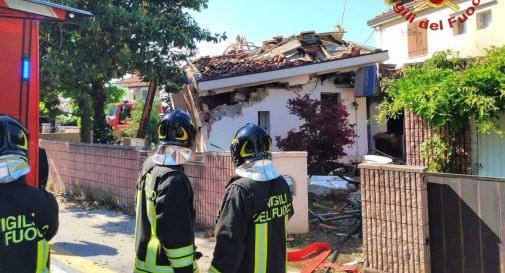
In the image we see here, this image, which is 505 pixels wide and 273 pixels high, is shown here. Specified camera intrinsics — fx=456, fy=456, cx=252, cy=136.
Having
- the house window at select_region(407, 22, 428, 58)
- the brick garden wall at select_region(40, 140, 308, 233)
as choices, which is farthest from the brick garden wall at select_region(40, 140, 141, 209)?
the house window at select_region(407, 22, 428, 58)

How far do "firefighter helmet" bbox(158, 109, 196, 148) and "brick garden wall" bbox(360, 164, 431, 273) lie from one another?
101 inches

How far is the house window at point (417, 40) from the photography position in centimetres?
2094

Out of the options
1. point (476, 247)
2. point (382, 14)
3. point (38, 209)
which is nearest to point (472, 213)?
point (476, 247)

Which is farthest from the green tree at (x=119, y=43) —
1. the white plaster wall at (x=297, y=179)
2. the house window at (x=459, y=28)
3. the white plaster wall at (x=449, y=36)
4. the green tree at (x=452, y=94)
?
the house window at (x=459, y=28)

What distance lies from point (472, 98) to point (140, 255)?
13.9ft

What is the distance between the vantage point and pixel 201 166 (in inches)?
293

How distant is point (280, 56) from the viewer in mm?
12984

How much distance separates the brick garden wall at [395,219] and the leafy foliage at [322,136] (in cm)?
447

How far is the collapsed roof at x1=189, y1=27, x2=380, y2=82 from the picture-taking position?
1172cm

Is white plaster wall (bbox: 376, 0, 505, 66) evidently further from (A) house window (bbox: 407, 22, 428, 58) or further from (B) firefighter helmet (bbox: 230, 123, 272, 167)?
(B) firefighter helmet (bbox: 230, 123, 272, 167)

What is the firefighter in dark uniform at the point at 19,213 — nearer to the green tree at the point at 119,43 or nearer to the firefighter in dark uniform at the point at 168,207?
the firefighter in dark uniform at the point at 168,207

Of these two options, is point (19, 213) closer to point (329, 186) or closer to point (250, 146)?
point (250, 146)

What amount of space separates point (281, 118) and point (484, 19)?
1190cm

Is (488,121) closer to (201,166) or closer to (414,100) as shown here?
(414,100)
